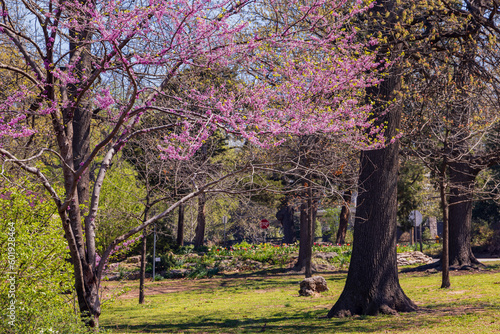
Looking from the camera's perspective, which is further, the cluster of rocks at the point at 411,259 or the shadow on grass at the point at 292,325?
the cluster of rocks at the point at 411,259

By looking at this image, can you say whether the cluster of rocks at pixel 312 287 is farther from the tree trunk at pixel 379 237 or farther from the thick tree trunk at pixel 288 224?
the thick tree trunk at pixel 288 224

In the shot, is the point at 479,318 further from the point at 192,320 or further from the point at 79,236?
the point at 79,236

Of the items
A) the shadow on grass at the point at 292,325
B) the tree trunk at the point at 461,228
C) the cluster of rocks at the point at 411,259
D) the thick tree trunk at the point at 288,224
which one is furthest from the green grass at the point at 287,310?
the thick tree trunk at the point at 288,224

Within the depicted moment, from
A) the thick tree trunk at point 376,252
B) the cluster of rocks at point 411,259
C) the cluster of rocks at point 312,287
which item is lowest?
the cluster of rocks at point 411,259

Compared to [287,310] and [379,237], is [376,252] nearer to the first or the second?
[379,237]

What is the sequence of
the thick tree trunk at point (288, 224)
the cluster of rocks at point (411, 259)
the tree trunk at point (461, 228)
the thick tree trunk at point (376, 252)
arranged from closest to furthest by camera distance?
the thick tree trunk at point (376, 252), the tree trunk at point (461, 228), the cluster of rocks at point (411, 259), the thick tree trunk at point (288, 224)

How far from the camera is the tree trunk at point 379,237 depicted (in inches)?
335

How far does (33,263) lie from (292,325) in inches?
189

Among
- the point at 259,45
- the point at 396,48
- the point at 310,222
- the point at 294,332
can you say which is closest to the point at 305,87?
the point at 259,45

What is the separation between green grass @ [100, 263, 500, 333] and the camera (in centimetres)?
755

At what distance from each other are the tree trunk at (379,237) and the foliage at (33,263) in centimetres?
524

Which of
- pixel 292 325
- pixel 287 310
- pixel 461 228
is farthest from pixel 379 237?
pixel 461 228

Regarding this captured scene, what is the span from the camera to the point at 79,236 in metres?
5.70

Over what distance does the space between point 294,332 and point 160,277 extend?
476 inches
